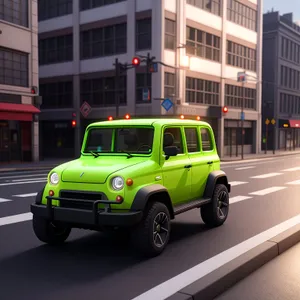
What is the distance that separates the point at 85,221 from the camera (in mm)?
5480

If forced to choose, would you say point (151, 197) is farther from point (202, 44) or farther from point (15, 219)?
point (202, 44)

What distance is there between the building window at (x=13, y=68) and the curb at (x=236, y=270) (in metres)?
21.8

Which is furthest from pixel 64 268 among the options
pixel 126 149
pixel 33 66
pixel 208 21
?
pixel 208 21

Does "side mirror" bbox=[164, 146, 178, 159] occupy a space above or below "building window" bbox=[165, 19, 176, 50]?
below

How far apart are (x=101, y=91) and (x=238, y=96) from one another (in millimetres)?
14040

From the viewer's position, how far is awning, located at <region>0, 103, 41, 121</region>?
24.0 m

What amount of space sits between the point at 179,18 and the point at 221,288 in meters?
29.8

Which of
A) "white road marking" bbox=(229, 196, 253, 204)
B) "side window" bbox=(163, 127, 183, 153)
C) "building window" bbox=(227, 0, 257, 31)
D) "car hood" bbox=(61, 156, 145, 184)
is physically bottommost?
"white road marking" bbox=(229, 196, 253, 204)

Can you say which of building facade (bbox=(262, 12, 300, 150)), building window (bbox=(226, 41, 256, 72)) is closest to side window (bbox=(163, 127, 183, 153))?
building window (bbox=(226, 41, 256, 72))

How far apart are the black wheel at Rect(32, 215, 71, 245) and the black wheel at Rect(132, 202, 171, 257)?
4.05 feet

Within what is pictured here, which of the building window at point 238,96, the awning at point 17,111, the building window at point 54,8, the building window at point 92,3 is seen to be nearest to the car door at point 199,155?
the awning at point 17,111

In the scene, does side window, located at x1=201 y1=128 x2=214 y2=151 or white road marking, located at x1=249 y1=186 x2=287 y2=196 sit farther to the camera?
white road marking, located at x1=249 y1=186 x2=287 y2=196

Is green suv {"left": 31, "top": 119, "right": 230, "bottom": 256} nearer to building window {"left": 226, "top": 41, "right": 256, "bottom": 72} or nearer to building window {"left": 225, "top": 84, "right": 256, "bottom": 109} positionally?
building window {"left": 225, "top": 84, "right": 256, "bottom": 109}

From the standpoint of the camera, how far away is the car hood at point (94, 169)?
5.67 metres
